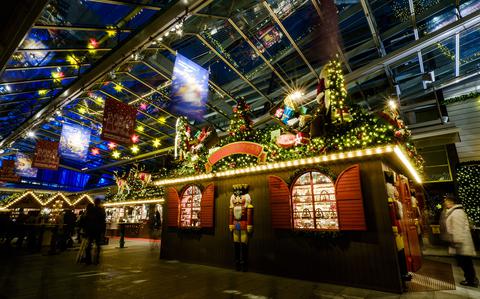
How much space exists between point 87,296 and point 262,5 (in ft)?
30.9

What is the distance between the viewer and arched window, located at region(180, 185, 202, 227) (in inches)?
335

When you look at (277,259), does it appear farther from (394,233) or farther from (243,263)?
(394,233)

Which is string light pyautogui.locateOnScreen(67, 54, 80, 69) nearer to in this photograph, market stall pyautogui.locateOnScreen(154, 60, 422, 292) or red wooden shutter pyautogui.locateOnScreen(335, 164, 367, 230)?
market stall pyautogui.locateOnScreen(154, 60, 422, 292)

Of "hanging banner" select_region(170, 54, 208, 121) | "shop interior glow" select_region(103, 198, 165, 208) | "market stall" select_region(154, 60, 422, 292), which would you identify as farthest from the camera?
"shop interior glow" select_region(103, 198, 165, 208)

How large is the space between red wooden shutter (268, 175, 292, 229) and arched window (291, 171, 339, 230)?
17 centimetres

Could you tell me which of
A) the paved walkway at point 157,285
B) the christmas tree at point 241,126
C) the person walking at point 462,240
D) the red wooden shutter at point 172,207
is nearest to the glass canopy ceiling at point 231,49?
the christmas tree at point 241,126

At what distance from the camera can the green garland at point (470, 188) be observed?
34.6 ft

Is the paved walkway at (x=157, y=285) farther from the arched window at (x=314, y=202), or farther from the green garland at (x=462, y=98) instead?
the green garland at (x=462, y=98)

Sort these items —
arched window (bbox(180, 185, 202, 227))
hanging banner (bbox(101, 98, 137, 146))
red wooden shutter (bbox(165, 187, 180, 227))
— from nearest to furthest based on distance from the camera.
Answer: arched window (bbox(180, 185, 202, 227)), hanging banner (bbox(101, 98, 137, 146)), red wooden shutter (bbox(165, 187, 180, 227))

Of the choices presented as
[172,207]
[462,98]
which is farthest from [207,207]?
[462,98]

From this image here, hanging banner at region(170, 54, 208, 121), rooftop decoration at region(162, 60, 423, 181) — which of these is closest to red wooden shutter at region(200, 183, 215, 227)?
rooftop decoration at region(162, 60, 423, 181)

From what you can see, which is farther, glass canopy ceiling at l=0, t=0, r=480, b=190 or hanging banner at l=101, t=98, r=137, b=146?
hanging banner at l=101, t=98, r=137, b=146

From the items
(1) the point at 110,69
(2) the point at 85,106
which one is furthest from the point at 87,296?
(2) the point at 85,106

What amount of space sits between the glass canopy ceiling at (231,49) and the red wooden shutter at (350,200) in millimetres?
5831
